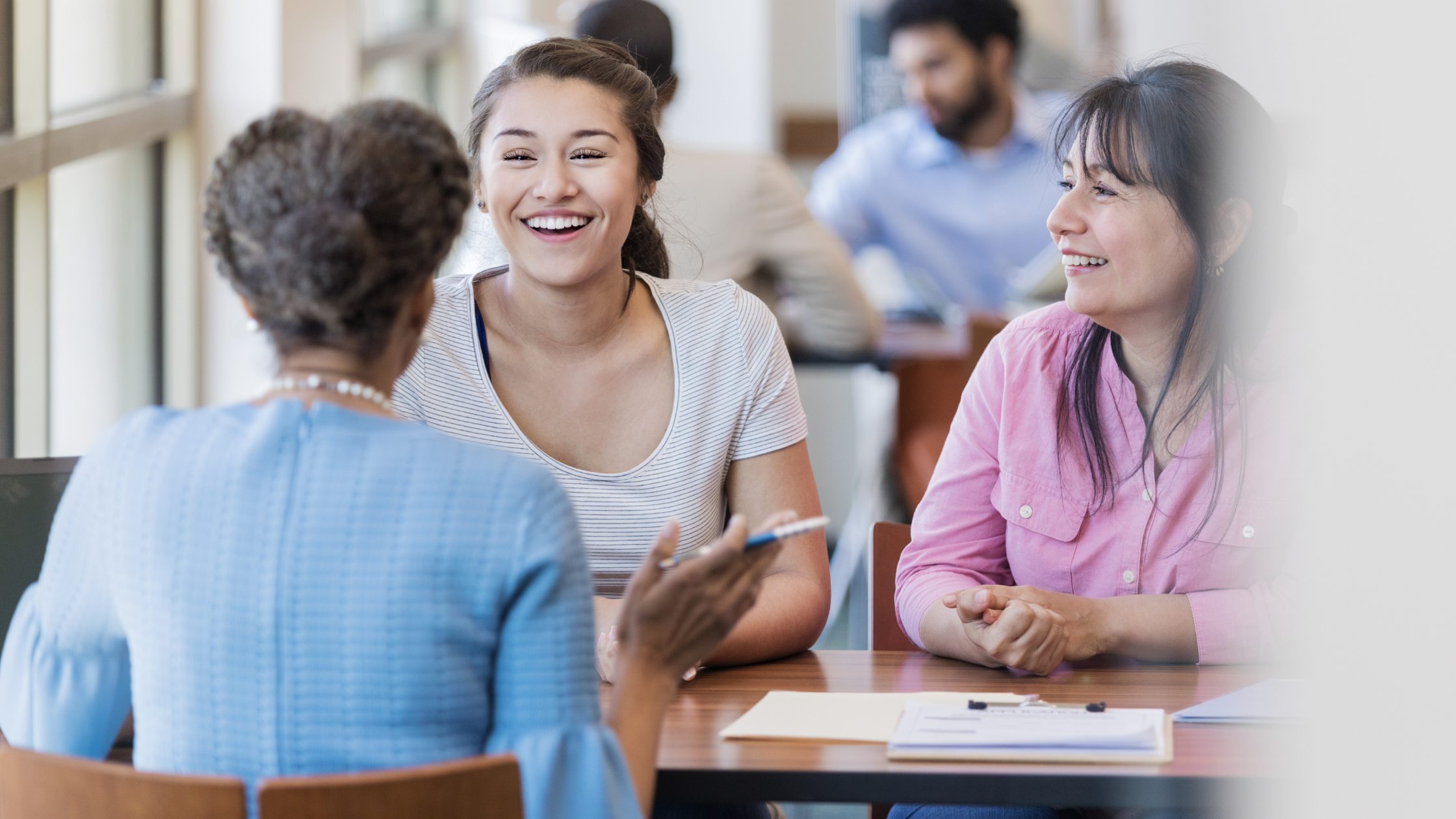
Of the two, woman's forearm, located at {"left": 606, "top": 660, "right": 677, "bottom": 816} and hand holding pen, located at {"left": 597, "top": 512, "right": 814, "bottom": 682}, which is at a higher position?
hand holding pen, located at {"left": 597, "top": 512, "right": 814, "bottom": 682}

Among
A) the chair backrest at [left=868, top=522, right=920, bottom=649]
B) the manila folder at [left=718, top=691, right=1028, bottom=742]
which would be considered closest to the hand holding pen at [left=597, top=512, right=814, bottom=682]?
the manila folder at [left=718, top=691, right=1028, bottom=742]

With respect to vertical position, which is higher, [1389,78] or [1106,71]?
[1106,71]

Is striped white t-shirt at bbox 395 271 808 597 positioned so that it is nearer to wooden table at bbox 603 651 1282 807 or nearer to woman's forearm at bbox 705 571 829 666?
woman's forearm at bbox 705 571 829 666

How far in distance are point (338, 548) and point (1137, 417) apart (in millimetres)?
991

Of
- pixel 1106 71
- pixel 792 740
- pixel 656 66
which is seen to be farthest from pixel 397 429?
pixel 656 66

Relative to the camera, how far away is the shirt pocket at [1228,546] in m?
1.44

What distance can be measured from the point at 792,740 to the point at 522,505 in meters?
0.35

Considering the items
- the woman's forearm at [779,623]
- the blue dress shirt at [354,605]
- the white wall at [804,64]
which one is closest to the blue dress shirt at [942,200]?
the white wall at [804,64]

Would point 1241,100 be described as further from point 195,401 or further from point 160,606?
point 195,401

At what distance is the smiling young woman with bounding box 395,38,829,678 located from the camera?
151cm

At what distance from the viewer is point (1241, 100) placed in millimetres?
749

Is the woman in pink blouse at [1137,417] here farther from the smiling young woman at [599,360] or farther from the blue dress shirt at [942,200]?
the blue dress shirt at [942,200]

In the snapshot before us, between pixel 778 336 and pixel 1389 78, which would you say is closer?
pixel 1389 78

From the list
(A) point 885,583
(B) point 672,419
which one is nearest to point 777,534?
(B) point 672,419
